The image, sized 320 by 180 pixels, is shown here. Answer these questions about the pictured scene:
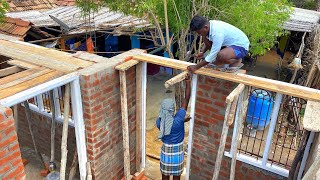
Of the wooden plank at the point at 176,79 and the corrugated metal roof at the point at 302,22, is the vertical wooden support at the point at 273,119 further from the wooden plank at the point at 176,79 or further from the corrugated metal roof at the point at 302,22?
the corrugated metal roof at the point at 302,22

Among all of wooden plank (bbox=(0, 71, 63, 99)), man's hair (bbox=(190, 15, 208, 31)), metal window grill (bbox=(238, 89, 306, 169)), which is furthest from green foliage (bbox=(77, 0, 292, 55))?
wooden plank (bbox=(0, 71, 63, 99))

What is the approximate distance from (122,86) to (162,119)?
733 mm

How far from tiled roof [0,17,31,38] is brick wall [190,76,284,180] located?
4809 millimetres

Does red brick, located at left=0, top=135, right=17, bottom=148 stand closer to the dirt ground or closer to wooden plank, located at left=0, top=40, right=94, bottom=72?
wooden plank, located at left=0, top=40, right=94, bottom=72

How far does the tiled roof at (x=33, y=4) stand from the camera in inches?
400

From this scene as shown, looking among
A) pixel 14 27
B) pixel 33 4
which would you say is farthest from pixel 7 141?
pixel 33 4

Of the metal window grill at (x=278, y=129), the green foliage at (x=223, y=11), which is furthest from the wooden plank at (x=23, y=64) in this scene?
the metal window grill at (x=278, y=129)

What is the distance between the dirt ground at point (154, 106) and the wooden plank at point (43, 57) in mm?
2334

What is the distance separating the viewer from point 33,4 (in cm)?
1073

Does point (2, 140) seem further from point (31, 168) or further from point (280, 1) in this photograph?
point (280, 1)

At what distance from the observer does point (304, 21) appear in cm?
1111

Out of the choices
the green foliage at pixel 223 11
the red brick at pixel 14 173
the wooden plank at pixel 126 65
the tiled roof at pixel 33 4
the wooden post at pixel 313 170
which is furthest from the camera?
the tiled roof at pixel 33 4

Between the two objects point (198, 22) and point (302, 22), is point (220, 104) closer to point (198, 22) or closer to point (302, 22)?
point (198, 22)

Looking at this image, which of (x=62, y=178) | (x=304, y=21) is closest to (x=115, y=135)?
(x=62, y=178)
